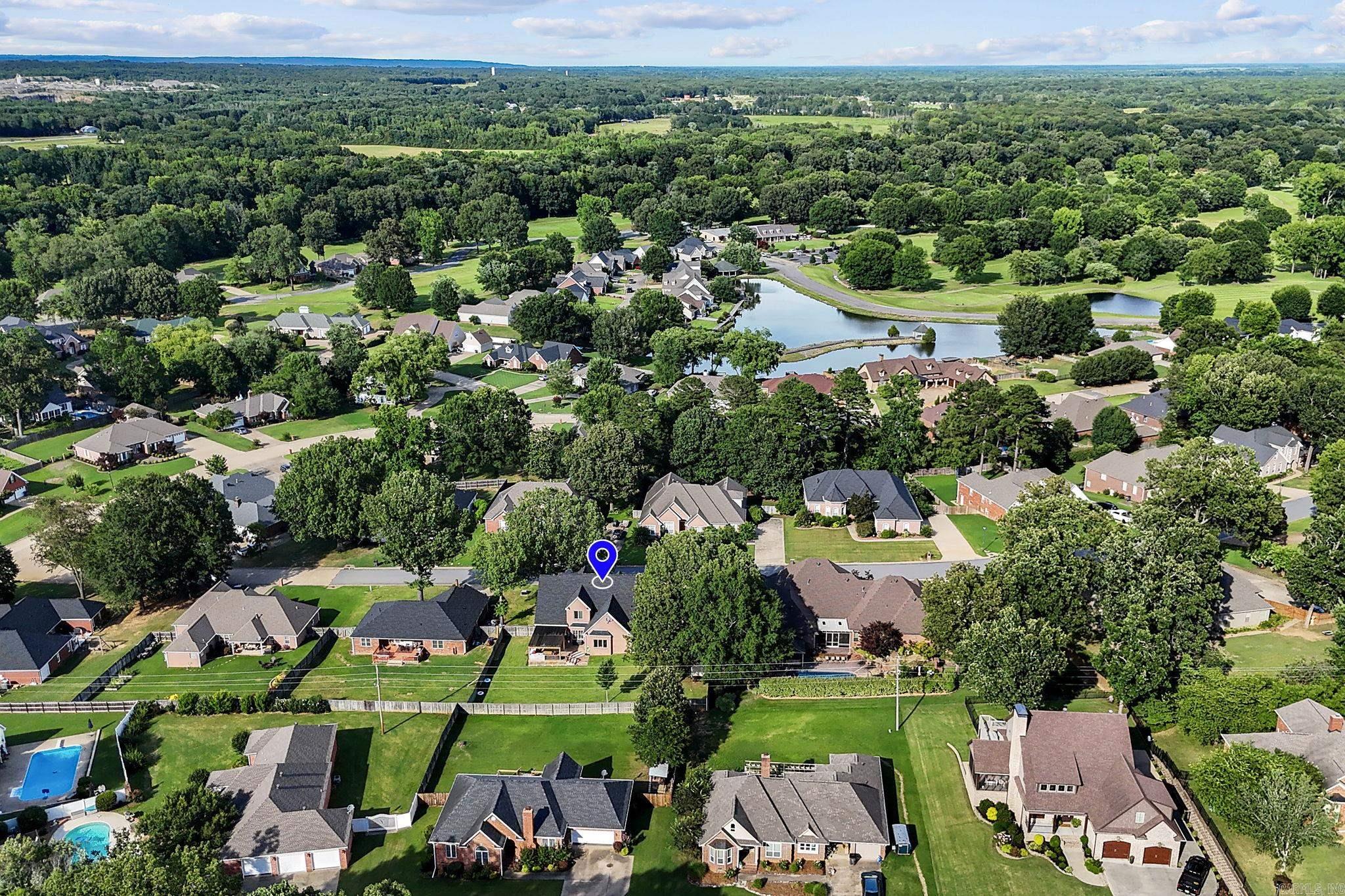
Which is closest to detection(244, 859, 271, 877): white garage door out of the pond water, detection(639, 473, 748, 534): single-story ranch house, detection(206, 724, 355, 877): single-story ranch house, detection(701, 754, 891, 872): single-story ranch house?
detection(206, 724, 355, 877): single-story ranch house

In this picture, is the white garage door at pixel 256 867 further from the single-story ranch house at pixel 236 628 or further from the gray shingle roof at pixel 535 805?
the single-story ranch house at pixel 236 628

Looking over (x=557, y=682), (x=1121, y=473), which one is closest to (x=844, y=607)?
(x=557, y=682)

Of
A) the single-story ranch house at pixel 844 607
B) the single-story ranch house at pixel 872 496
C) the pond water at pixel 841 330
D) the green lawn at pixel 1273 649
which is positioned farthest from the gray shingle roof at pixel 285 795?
the pond water at pixel 841 330

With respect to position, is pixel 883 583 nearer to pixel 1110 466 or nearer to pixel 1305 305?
pixel 1110 466

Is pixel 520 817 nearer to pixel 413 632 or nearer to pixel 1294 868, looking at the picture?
pixel 413 632

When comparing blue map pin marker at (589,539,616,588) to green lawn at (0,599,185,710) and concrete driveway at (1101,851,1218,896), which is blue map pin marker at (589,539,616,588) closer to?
green lawn at (0,599,185,710)

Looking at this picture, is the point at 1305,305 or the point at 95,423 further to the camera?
the point at 1305,305

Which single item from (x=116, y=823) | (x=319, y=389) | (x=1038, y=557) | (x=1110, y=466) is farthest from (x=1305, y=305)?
(x=116, y=823)
